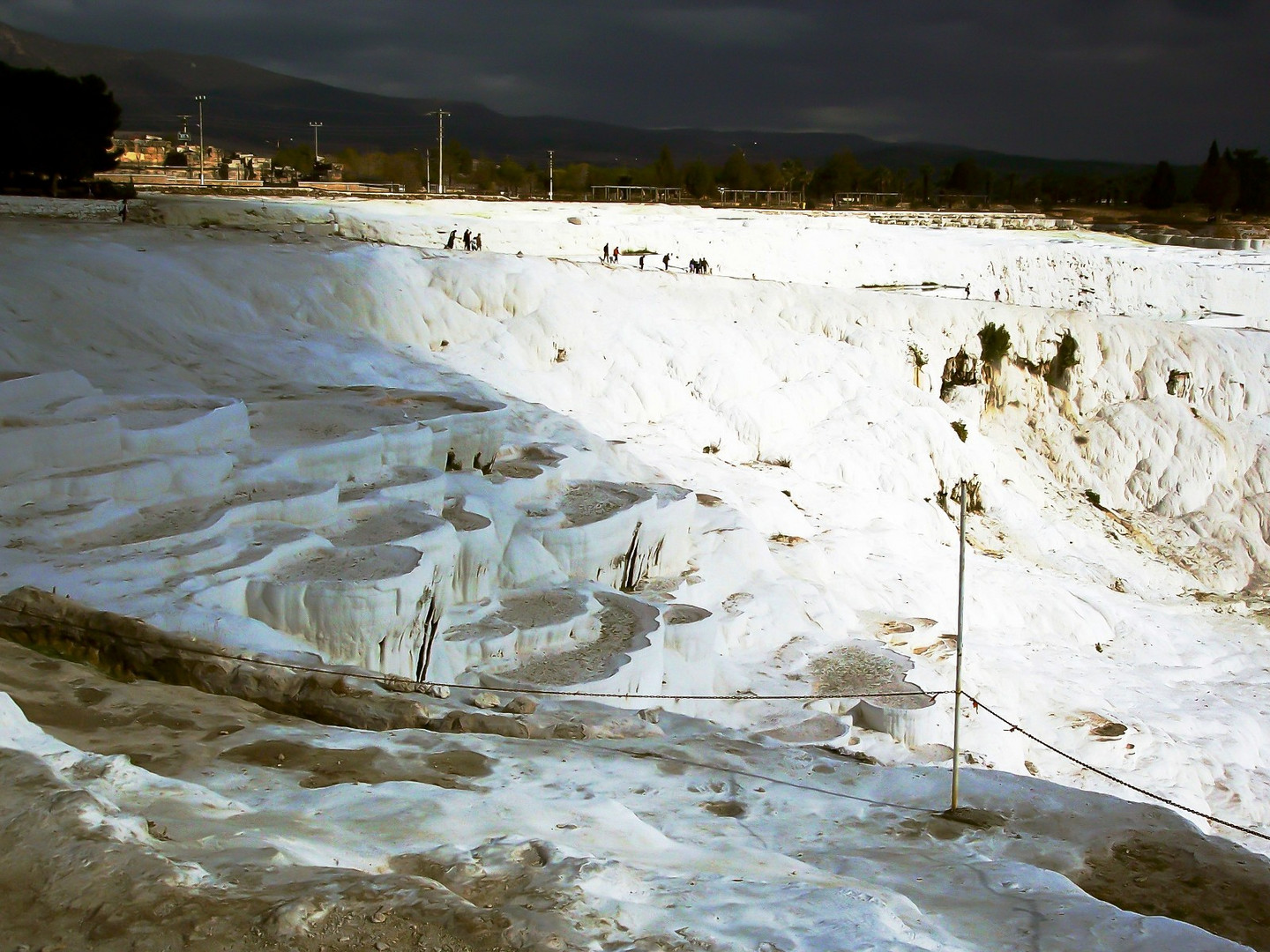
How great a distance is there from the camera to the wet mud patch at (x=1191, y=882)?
17.7 ft

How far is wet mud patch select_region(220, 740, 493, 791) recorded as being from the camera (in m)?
5.61

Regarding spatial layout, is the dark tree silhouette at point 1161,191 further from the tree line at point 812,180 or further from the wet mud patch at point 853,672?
the wet mud patch at point 853,672

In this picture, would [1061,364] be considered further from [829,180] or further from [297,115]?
[297,115]

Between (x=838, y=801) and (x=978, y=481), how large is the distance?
1564 centimetres

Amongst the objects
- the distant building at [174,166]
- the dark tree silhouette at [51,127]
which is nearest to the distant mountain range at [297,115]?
the distant building at [174,166]

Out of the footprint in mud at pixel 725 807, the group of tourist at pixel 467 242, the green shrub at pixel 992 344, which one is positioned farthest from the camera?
the group of tourist at pixel 467 242

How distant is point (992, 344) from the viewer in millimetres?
24984

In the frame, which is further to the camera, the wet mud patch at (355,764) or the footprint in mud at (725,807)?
the footprint in mud at (725,807)

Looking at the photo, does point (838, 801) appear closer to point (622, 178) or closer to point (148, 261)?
point (148, 261)

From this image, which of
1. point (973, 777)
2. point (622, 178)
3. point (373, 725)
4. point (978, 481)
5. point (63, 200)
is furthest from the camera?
point (622, 178)

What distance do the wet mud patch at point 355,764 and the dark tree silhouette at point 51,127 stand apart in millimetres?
23497

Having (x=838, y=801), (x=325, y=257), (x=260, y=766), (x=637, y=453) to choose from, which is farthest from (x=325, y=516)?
(x=325, y=257)

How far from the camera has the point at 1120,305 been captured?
35594mm

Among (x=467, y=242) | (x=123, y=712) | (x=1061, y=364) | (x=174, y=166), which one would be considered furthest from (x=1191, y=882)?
(x=174, y=166)
